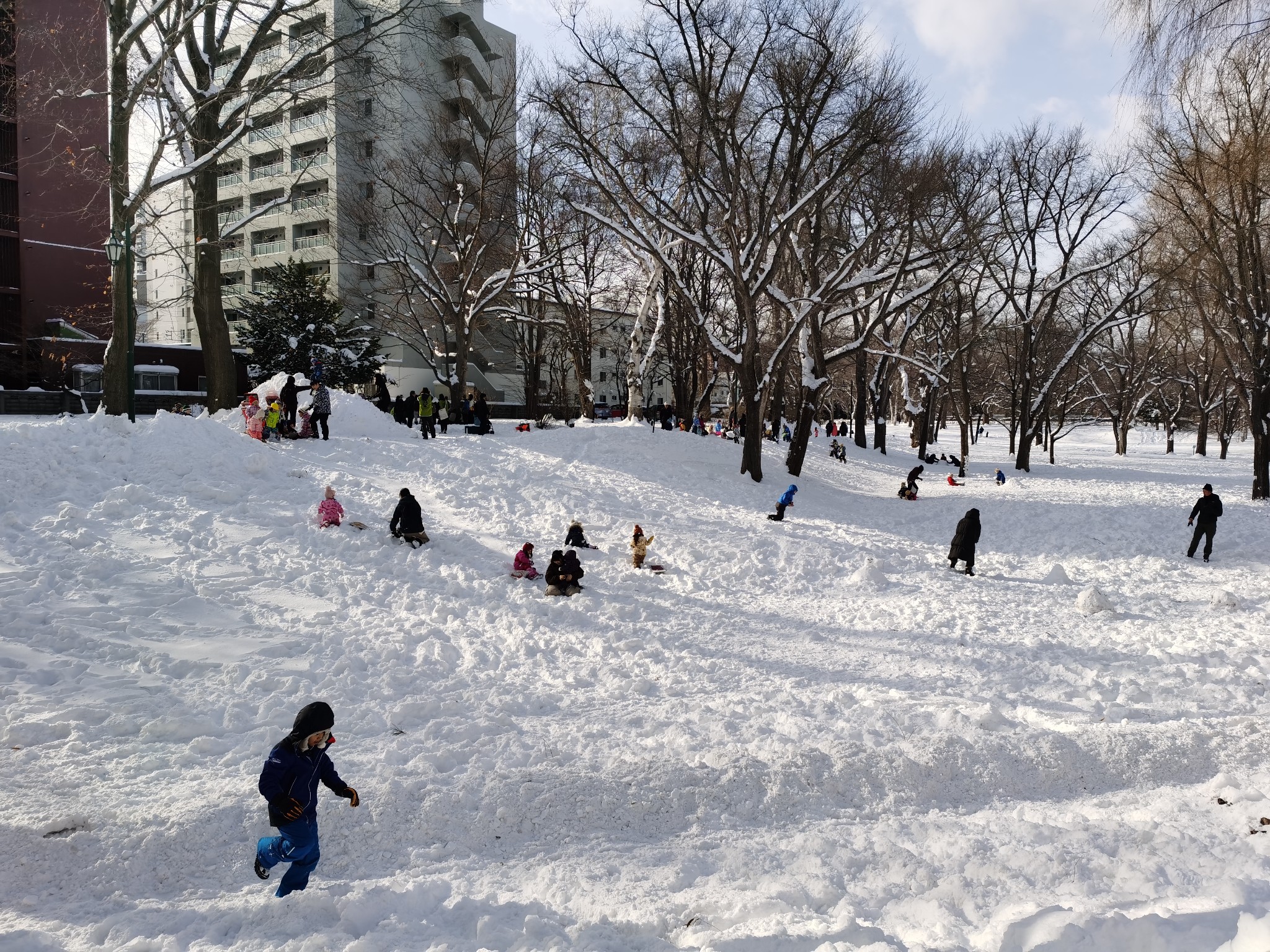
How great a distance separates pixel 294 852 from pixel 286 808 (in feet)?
1.28

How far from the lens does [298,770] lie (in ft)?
13.9

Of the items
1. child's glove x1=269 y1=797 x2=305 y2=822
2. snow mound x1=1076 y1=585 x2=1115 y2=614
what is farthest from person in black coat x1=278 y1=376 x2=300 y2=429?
snow mound x1=1076 y1=585 x2=1115 y2=614

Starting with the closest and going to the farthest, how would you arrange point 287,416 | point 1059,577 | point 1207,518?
1. point 1059,577
2. point 1207,518
3. point 287,416

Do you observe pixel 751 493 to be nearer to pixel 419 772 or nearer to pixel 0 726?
pixel 419 772

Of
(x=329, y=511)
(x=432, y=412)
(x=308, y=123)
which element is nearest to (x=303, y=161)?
(x=432, y=412)

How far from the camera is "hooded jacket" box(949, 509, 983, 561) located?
1314 centimetres

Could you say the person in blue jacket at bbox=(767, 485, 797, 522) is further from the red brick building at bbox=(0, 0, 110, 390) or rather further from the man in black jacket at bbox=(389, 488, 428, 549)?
the red brick building at bbox=(0, 0, 110, 390)

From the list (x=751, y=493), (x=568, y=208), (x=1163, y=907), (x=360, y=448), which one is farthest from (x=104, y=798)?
(x=568, y=208)

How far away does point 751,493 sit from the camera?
1864cm

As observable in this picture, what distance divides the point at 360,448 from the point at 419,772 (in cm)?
1339

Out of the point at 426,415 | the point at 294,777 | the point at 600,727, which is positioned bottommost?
the point at 600,727

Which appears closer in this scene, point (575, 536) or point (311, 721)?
point (311, 721)

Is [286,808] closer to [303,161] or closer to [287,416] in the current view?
[287,416]

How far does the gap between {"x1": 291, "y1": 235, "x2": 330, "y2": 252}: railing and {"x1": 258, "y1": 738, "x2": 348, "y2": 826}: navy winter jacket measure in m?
45.2
